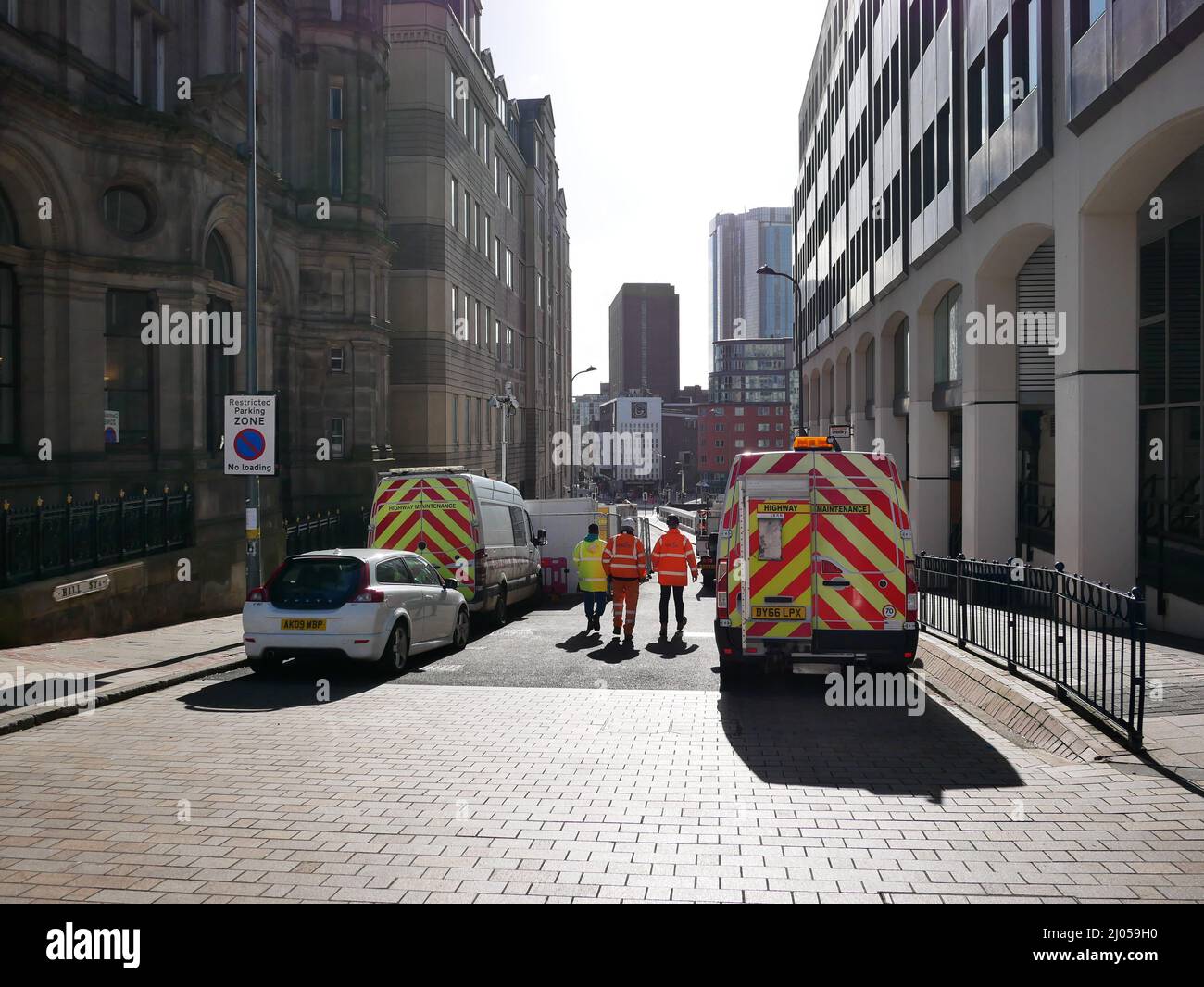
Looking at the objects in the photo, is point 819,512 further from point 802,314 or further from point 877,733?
point 802,314

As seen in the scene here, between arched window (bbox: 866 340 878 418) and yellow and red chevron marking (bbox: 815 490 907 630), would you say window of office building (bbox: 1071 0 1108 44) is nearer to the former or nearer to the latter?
yellow and red chevron marking (bbox: 815 490 907 630)

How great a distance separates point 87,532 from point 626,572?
309 inches

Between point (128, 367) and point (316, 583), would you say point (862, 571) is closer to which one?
point (316, 583)

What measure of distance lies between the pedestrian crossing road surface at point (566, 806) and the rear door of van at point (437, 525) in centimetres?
552

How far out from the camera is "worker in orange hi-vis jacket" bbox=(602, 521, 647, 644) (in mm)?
15461

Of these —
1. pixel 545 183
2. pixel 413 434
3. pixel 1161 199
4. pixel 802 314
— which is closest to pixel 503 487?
pixel 1161 199

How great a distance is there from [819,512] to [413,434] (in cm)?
2856

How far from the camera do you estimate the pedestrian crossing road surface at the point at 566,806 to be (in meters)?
5.33

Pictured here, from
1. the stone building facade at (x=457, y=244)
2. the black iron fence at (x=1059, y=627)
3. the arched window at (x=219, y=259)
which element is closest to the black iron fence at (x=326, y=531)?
the arched window at (x=219, y=259)

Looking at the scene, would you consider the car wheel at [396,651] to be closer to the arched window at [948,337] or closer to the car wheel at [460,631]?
the car wheel at [460,631]

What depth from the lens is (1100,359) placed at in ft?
49.9

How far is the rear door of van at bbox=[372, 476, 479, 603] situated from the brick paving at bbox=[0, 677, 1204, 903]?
622 cm

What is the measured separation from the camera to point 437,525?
53.1 ft

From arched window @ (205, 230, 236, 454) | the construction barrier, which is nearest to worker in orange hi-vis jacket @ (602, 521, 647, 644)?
the construction barrier
